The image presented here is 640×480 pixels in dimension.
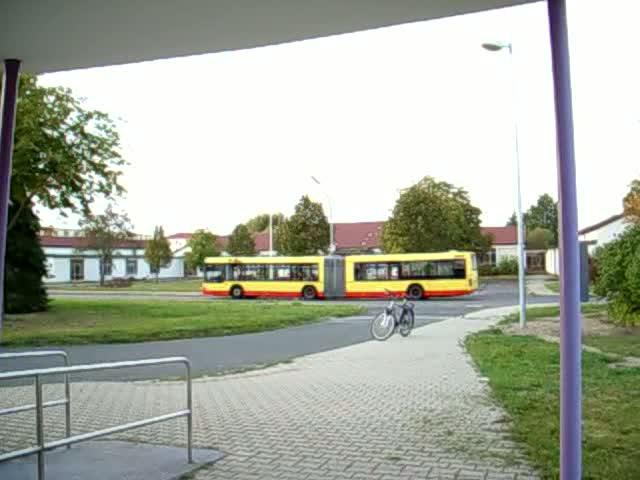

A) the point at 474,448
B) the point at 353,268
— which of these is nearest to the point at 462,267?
the point at 353,268

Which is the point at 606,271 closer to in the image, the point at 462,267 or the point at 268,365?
the point at 268,365

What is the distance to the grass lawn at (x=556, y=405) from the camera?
584 cm

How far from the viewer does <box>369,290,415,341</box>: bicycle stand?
714 inches

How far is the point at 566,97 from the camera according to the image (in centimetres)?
410

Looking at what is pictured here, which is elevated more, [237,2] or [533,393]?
[237,2]

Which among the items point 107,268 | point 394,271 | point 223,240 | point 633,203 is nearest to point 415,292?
point 394,271

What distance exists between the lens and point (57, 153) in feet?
80.8

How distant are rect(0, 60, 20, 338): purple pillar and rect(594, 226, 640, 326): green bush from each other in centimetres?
1551

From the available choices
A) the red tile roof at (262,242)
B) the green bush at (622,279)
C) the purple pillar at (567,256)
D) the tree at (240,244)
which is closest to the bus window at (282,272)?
the green bush at (622,279)

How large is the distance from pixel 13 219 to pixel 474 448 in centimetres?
2391

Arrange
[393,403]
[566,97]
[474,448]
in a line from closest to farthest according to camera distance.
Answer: [566,97] → [474,448] → [393,403]

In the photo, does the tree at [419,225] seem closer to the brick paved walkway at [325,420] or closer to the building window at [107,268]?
the building window at [107,268]

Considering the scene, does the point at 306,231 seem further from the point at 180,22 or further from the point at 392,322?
the point at 180,22

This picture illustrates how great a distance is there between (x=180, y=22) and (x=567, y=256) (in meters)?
2.79
